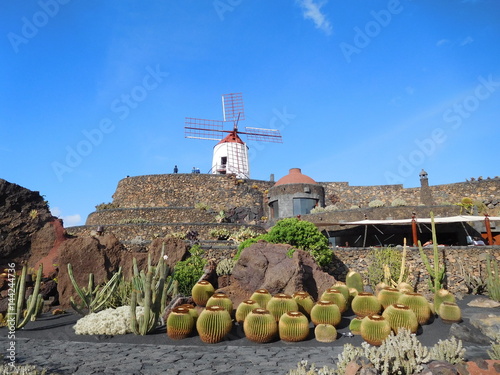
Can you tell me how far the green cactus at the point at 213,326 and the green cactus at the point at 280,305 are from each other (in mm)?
1129

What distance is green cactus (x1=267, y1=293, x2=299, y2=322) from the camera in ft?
27.3

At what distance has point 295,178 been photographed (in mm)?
28688

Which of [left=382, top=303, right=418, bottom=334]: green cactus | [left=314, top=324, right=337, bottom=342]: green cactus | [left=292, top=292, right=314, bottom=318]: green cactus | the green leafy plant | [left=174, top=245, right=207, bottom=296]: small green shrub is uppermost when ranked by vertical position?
the green leafy plant

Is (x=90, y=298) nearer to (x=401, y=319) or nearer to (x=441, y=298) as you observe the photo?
Answer: (x=401, y=319)

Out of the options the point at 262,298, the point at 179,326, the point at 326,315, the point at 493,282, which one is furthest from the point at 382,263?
the point at 179,326

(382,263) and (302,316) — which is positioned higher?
(382,263)

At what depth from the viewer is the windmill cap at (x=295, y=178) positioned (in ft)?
92.9

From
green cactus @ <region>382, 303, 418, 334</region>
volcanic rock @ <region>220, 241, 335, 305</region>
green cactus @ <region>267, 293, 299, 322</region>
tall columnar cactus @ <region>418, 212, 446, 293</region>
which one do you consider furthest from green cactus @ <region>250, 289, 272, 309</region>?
tall columnar cactus @ <region>418, 212, 446, 293</region>

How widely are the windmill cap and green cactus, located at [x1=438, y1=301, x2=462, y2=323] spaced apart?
63.7ft

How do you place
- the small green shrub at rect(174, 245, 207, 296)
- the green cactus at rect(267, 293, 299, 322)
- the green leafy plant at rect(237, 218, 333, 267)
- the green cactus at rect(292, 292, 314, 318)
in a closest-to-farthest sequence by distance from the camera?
the green cactus at rect(267, 293, 299, 322), the green cactus at rect(292, 292, 314, 318), the small green shrub at rect(174, 245, 207, 296), the green leafy plant at rect(237, 218, 333, 267)

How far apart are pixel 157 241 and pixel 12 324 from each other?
18.1ft

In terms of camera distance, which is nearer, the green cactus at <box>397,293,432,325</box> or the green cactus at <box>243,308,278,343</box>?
the green cactus at <box>243,308,278,343</box>

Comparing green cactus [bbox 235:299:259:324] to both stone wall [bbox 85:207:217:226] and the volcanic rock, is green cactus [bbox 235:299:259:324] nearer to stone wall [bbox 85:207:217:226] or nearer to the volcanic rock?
the volcanic rock

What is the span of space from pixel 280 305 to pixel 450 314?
4.10 meters
